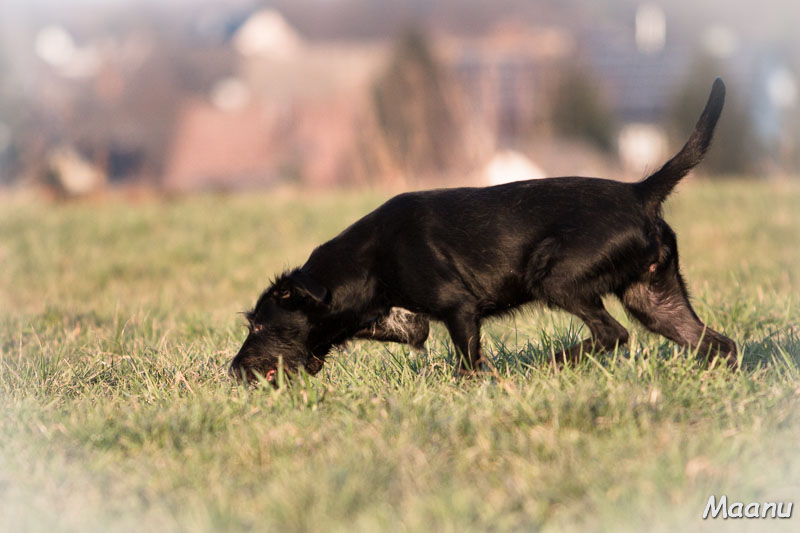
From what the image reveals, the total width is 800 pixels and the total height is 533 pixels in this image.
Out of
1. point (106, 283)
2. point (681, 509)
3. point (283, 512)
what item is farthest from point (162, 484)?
point (106, 283)

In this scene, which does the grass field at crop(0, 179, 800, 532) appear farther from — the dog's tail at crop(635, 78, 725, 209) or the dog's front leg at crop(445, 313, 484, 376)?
the dog's tail at crop(635, 78, 725, 209)

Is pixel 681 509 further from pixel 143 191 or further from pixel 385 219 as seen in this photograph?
pixel 143 191

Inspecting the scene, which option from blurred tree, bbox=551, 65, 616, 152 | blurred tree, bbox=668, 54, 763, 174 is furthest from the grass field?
blurred tree, bbox=551, 65, 616, 152

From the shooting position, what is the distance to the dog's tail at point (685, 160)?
4188 millimetres

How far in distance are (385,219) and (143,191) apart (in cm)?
1375

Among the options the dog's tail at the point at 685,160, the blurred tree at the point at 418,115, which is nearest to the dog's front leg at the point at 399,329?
the dog's tail at the point at 685,160

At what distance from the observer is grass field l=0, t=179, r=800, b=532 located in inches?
106

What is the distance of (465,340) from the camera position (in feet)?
13.4

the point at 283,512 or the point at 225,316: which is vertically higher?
the point at 283,512

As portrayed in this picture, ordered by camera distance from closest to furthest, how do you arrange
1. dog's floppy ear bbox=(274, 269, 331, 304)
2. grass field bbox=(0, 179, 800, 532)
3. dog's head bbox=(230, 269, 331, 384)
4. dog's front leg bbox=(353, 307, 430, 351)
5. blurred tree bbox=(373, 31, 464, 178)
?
grass field bbox=(0, 179, 800, 532), dog's floppy ear bbox=(274, 269, 331, 304), dog's head bbox=(230, 269, 331, 384), dog's front leg bbox=(353, 307, 430, 351), blurred tree bbox=(373, 31, 464, 178)

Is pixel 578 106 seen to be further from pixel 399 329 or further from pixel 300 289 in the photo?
pixel 300 289

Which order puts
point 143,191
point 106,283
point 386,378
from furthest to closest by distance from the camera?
point 143,191
point 106,283
point 386,378

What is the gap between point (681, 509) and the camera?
103 inches

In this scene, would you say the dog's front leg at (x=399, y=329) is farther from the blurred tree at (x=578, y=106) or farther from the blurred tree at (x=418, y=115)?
the blurred tree at (x=578, y=106)
